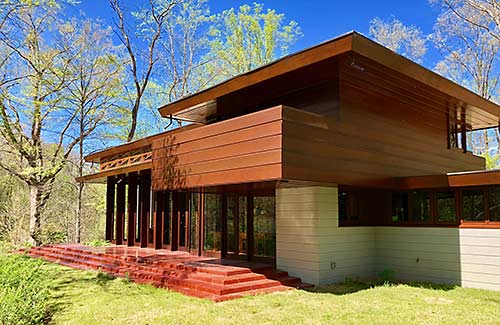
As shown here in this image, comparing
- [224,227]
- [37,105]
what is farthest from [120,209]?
[224,227]

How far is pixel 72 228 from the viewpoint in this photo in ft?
81.1

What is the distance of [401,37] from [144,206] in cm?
1542

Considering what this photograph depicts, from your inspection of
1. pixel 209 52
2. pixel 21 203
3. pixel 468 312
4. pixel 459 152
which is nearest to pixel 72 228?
pixel 21 203

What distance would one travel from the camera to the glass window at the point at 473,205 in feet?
27.9

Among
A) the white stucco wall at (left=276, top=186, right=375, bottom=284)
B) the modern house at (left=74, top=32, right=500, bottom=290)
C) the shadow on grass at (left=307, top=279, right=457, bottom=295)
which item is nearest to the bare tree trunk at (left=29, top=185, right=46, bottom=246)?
the modern house at (left=74, top=32, right=500, bottom=290)

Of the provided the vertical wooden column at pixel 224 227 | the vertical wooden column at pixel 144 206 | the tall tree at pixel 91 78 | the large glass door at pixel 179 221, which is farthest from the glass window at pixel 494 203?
the tall tree at pixel 91 78

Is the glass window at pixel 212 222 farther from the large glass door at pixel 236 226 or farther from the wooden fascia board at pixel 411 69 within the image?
the wooden fascia board at pixel 411 69

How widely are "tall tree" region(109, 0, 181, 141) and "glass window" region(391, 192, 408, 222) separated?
50.7 ft

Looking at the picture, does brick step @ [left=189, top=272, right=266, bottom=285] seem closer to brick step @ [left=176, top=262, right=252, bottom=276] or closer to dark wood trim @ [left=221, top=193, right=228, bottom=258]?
brick step @ [left=176, top=262, right=252, bottom=276]

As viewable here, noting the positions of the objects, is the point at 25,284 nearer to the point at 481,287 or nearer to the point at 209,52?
the point at 481,287

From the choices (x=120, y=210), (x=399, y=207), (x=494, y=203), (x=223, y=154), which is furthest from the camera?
(x=120, y=210)

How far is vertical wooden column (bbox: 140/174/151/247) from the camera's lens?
14.9 metres

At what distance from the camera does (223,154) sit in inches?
337

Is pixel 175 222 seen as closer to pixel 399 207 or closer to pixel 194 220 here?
pixel 194 220
